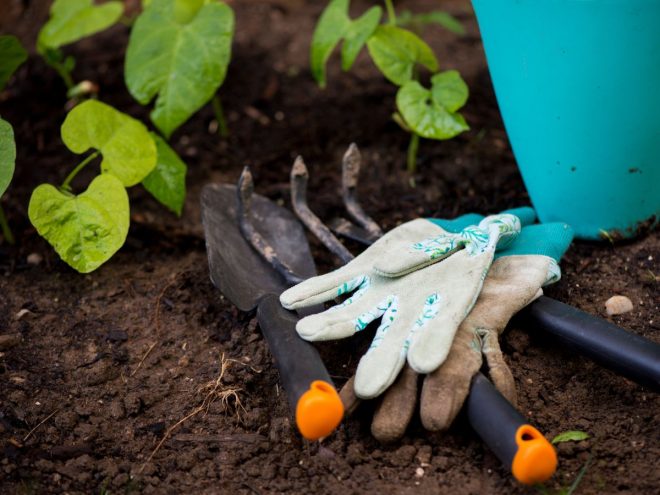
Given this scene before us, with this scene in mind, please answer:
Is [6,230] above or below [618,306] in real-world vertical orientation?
above

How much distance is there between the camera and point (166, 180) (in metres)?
1.73

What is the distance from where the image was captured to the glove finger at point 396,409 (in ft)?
3.82

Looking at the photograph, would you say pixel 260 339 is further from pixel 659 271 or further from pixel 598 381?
pixel 659 271

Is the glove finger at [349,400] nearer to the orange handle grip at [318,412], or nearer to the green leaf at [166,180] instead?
the orange handle grip at [318,412]

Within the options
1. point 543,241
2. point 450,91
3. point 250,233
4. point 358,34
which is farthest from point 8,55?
point 543,241

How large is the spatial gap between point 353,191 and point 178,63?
0.54 meters

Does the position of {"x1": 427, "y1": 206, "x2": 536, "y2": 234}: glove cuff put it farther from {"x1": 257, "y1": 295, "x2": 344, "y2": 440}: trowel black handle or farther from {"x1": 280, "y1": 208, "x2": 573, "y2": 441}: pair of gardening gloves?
{"x1": 257, "y1": 295, "x2": 344, "y2": 440}: trowel black handle

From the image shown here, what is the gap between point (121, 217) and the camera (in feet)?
4.92

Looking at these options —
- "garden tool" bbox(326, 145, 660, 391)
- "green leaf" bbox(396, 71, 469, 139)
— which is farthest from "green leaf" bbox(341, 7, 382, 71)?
"garden tool" bbox(326, 145, 660, 391)

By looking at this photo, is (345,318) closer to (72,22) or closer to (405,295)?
(405,295)

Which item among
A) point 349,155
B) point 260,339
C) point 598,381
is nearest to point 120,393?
point 260,339

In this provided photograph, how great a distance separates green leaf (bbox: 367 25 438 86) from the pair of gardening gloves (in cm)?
47

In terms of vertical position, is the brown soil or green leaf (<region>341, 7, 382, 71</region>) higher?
green leaf (<region>341, 7, 382, 71</region>)

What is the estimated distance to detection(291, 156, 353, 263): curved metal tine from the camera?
1600 mm
